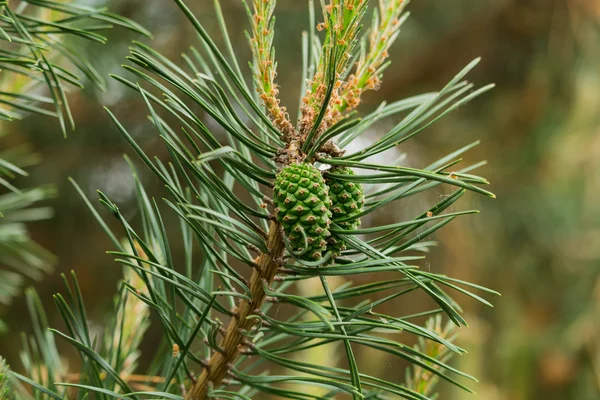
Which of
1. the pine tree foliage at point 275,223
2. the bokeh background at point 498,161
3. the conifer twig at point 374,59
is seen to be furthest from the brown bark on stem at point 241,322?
the bokeh background at point 498,161

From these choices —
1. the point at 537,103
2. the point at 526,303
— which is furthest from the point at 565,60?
the point at 526,303

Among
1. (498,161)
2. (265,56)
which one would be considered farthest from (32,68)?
(498,161)

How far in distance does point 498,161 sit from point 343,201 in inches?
65.9

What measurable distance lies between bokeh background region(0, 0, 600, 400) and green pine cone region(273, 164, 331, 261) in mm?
949

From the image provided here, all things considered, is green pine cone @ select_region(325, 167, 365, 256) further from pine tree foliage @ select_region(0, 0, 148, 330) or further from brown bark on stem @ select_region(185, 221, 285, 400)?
pine tree foliage @ select_region(0, 0, 148, 330)

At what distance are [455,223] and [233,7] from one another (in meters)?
0.99

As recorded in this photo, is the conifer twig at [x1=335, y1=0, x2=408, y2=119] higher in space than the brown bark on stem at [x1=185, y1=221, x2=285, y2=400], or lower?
higher

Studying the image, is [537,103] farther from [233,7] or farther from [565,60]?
[233,7]

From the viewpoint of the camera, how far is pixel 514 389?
4.99 ft

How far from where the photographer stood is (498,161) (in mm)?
1891

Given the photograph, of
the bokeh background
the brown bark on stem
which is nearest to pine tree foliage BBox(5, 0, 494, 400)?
the brown bark on stem

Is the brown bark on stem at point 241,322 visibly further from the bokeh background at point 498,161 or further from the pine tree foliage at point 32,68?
the bokeh background at point 498,161

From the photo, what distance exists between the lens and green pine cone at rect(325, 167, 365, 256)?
0.36 m

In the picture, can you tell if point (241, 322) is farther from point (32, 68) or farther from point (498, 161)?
point (498, 161)
